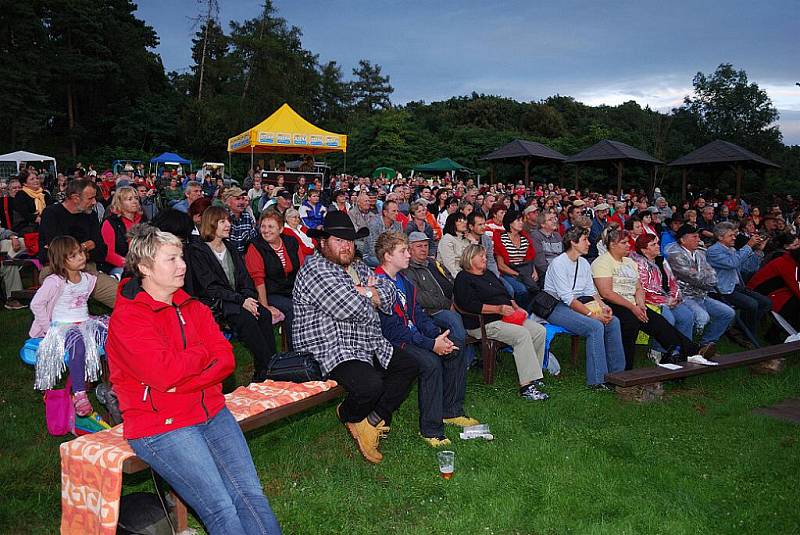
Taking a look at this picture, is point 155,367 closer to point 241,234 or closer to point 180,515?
point 180,515

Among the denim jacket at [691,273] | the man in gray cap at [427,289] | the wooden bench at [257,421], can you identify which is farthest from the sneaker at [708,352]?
the wooden bench at [257,421]

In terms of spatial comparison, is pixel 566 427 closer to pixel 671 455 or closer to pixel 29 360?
pixel 671 455

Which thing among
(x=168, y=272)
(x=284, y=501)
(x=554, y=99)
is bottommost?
(x=284, y=501)

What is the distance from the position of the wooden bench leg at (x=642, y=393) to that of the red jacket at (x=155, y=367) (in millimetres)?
3970

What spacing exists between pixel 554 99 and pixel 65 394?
5369cm

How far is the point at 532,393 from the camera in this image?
18.6ft

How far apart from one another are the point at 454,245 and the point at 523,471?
11.6 ft

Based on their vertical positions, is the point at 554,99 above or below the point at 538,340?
above

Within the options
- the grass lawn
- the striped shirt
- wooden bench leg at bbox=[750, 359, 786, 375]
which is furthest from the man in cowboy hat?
wooden bench leg at bbox=[750, 359, 786, 375]

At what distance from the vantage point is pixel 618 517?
358 cm

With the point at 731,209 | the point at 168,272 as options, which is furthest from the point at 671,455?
the point at 731,209

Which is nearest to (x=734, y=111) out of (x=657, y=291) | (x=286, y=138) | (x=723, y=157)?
(x=723, y=157)

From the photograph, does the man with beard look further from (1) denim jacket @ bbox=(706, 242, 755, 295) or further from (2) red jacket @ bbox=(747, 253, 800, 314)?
(2) red jacket @ bbox=(747, 253, 800, 314)

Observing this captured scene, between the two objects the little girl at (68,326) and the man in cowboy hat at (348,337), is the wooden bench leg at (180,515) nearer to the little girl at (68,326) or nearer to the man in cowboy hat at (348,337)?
the man in cowboy hat at (348,337)
